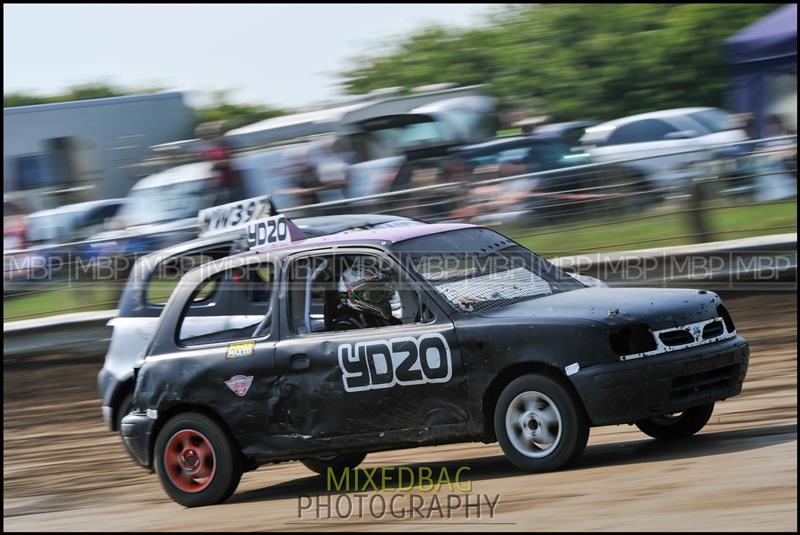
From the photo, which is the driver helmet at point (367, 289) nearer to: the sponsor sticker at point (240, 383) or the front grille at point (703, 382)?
the sponsor sticker at point (240, 383)

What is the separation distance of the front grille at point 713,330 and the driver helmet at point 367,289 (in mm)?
1854

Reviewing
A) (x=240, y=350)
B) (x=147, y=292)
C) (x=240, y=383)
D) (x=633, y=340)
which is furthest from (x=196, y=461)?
(x=633, y=340)

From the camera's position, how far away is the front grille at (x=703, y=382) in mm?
7016

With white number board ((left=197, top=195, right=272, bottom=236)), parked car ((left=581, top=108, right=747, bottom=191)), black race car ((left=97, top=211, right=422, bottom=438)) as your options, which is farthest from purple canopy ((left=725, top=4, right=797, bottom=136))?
white number board ((left=197, top=195, right=272, bottom=236))

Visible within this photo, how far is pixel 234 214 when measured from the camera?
1072cm

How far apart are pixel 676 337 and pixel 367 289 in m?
1.87

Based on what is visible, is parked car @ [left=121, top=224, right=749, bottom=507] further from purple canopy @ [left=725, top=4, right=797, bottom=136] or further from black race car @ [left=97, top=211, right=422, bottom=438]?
purple canopy @ [left=725, top=4, right=797, bottom=136]

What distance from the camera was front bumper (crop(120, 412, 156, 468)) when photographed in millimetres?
8133

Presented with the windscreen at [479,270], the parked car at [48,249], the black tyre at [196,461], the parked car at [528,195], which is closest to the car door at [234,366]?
the black tyre at [196,461]

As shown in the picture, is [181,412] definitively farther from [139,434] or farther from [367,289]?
[367,289]

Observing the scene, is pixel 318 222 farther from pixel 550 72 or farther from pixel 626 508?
pixel 550 72

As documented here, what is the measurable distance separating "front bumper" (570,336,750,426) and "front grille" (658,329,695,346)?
0.06m

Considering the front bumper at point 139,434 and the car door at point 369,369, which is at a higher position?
the car door at point 369,369

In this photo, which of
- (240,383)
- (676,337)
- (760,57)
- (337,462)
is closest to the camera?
(676,337)
